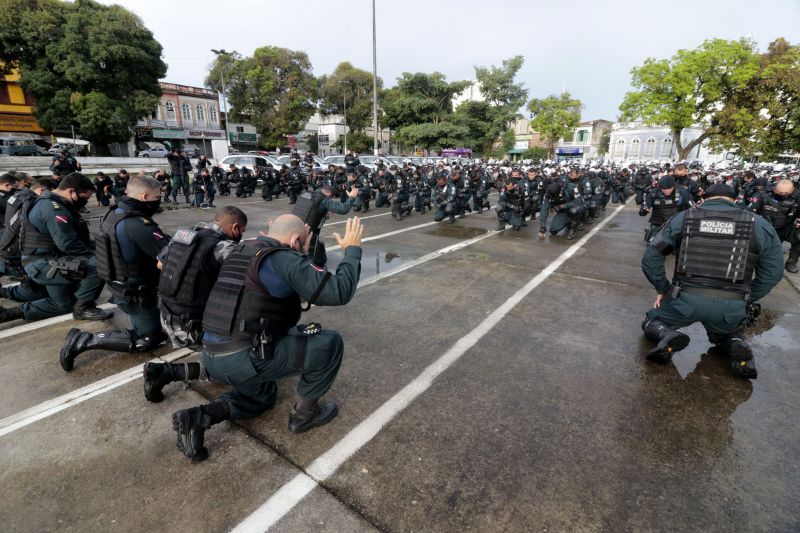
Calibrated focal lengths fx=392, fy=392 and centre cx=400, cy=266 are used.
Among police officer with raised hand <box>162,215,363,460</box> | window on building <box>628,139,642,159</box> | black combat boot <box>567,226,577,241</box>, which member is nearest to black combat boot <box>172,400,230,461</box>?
police officer with raised hand <box>162,215,363,460</box>

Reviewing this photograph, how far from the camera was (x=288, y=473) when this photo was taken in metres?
2.27

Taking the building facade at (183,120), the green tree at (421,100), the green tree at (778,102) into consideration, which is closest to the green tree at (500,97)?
the green tree at (421,100)

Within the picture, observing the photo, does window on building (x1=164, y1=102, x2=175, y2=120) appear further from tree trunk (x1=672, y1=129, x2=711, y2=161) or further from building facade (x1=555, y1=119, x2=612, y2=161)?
building facade (x1=555, y1=119, x2=612, y2=161)

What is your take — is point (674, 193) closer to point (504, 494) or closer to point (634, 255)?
point (634, 255)

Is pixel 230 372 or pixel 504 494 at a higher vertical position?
pixel 230 372

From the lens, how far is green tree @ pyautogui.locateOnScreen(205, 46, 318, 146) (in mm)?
39281

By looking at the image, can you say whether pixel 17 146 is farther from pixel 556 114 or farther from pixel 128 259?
pixel 556 114

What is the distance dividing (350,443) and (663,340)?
2.71m

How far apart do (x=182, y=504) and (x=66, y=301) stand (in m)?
3.51

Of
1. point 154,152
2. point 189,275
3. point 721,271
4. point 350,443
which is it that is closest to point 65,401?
point 189,275

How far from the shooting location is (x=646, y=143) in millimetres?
50219

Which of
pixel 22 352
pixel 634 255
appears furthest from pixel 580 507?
pixel 634 255

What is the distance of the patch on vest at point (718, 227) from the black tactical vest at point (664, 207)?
182 inches

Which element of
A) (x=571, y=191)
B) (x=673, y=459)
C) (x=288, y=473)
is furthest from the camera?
(x=571, y=191)
